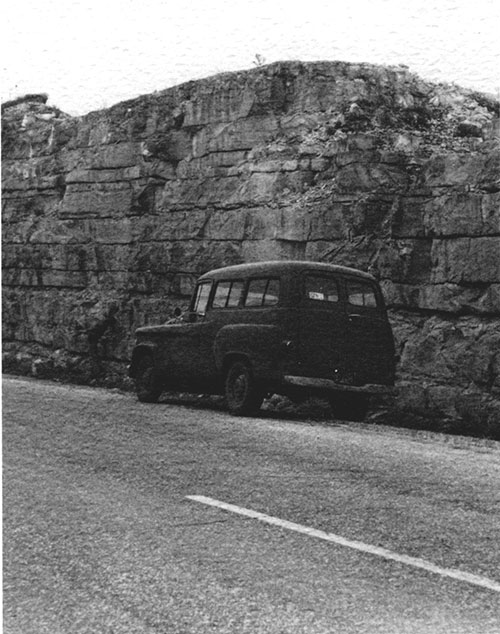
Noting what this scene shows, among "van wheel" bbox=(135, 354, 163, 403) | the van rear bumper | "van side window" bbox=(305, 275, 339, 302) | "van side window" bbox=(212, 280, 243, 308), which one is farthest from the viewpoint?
"van wheel" bbox=(135, 354, 163, 403)

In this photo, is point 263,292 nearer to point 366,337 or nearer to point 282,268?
point 282,268

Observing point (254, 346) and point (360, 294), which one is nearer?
point (254, 346)

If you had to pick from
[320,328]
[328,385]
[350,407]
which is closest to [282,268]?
[320,328]

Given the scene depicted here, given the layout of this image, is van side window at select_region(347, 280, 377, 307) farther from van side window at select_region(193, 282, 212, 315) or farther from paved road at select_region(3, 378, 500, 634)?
paved road at select_region(3, 378, 500, 634)

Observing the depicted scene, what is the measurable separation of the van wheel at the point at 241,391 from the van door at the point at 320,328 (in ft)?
2.17

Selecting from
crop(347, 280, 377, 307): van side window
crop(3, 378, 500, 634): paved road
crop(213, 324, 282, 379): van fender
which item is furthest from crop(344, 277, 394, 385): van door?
crop(3, 378, 500, 634): paved road

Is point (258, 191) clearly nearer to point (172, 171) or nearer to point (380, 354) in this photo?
point (172, 171)

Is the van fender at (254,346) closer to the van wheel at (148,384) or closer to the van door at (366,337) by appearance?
the van door at (366,337)

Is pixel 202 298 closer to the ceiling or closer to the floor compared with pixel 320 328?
closer to the ceiling

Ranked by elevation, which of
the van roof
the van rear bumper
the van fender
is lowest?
the van rear bumper

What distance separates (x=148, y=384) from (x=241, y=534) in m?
8.37

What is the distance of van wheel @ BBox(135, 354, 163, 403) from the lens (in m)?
13.2

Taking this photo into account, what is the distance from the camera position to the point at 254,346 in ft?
37.5

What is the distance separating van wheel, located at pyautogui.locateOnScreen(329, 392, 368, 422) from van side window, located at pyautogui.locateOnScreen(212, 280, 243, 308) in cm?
175
